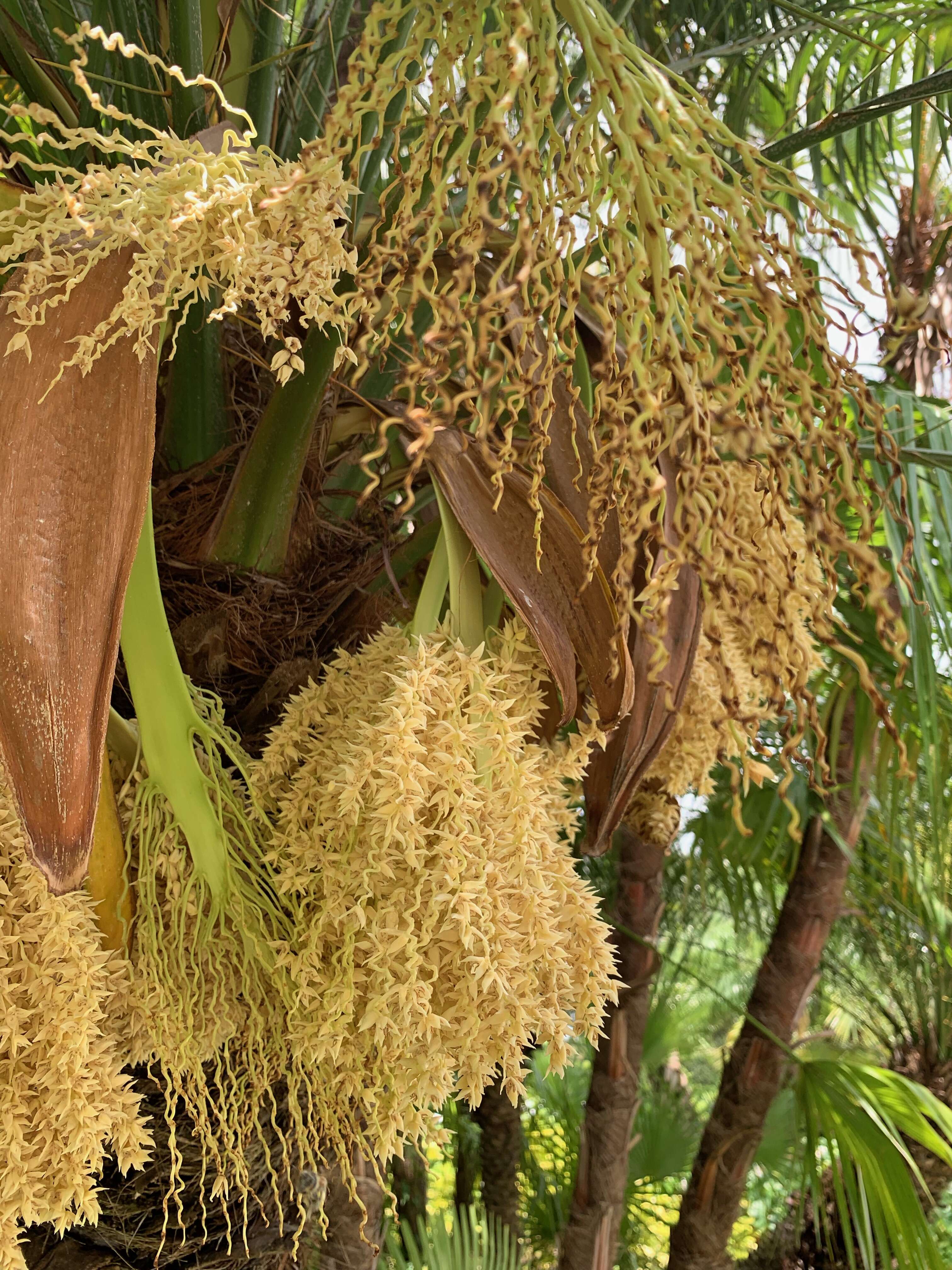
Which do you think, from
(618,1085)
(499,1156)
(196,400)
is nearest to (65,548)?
(196,400)

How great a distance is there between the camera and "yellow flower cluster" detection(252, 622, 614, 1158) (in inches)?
18.5

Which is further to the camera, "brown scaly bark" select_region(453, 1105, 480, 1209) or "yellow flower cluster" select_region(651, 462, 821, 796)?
"brown scaly bark" select_region(453, 1105, 480, 1209)

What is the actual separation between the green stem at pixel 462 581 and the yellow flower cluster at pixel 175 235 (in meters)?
0.15

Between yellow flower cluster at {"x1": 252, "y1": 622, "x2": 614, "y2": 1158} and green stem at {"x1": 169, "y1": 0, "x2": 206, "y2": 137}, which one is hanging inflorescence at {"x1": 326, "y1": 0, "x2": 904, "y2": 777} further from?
green stem at {"x1": 169, "y1": 0, "x2": 206, "y2": 137}

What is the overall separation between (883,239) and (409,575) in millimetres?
1095

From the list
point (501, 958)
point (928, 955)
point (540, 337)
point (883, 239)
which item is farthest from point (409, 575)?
point (928, 955)

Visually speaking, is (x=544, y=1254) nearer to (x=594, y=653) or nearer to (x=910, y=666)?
(x=910, y=666)

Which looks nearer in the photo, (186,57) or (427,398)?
(427,398)

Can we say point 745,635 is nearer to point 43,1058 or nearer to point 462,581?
point 462,581

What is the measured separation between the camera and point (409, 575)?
80cm

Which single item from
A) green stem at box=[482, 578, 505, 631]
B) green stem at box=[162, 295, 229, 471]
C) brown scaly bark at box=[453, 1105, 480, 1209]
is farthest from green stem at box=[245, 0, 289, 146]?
brown scaly bark at box=[453, 1105, 480, 1209]

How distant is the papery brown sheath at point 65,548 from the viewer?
1.20 feet

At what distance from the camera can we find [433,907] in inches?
18.4

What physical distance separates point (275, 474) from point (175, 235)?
0.26m
